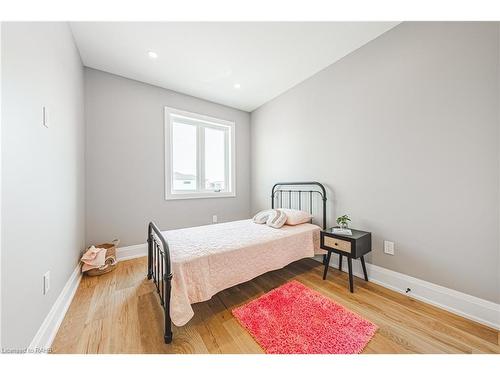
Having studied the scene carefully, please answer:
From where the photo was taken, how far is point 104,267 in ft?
Answer: 7.13

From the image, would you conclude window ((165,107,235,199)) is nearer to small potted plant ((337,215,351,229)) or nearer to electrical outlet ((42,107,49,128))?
electrical outlet ((42,107,49,128))

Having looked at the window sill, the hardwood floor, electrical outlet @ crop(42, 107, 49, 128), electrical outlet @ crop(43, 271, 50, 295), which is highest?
electrical outlet @ crop(42, 107, 49, 128)

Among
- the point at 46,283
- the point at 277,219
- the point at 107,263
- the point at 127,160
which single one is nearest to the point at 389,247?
the point at 277,219

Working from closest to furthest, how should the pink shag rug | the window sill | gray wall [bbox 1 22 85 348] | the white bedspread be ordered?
gray wall [bbox 1 22 85 348], the pink shag rug, the white bedspread, the window sill

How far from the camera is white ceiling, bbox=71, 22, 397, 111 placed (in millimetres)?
1791

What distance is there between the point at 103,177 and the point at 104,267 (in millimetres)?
1153

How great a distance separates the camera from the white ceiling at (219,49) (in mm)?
1791

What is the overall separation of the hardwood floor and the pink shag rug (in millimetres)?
73

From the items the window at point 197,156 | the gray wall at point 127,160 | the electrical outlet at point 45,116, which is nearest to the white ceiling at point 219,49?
the gray wall at point 127,160

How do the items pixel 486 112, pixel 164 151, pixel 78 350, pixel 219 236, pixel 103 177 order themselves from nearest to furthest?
pixel 78 350, pixel 486 112, pixel 219 236, pixel 103 177, pixel 164 151

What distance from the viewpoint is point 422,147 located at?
1665 millimetres

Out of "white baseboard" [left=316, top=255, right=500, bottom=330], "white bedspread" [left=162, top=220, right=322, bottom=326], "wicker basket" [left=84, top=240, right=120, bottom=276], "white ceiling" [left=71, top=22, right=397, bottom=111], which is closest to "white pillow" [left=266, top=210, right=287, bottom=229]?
"white bedspread" [left=162, top=220, right=322, bottom=326]

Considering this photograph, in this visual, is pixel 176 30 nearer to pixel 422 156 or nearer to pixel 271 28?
pixel 271 28

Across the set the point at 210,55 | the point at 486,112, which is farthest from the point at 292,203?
the point at 210,55
